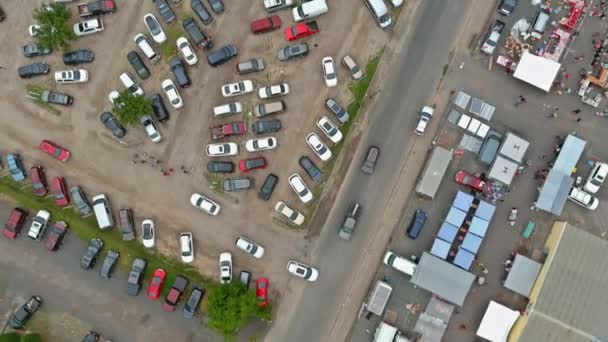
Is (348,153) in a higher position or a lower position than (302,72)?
lower

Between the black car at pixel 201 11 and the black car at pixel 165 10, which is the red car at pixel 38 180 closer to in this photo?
the black car at pixel 165 10

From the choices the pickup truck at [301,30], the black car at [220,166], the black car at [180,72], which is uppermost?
the pickup truck at [301,30]

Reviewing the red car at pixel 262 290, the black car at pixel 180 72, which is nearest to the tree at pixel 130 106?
the black car at pixel 180 72

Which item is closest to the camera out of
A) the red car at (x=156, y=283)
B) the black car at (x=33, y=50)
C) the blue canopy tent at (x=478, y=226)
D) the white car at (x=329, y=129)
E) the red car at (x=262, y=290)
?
the blue canopy tent at (x=478, y=226)

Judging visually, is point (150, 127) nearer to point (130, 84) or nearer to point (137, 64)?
point (130, 84)

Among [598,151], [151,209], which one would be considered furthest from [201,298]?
[598,151]

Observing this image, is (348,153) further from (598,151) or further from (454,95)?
(598,151)

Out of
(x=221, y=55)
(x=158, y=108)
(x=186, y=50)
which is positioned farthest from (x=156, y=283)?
(x=221, y=55)
